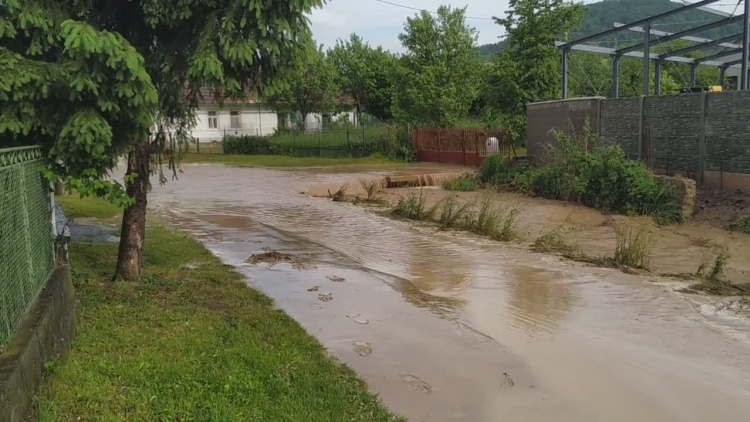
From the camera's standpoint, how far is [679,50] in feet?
78.2

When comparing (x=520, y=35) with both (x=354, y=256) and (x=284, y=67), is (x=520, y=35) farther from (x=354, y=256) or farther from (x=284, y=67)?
(x=284, y=67)

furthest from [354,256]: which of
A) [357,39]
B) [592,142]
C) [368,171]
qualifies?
[357,39]

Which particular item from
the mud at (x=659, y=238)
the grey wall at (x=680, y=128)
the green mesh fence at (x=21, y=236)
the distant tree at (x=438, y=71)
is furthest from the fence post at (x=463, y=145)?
the green mesh fence at (x=21, y=236)

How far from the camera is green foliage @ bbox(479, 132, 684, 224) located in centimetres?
1471

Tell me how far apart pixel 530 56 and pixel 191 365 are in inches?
1047

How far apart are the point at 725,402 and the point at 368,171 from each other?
24.0m

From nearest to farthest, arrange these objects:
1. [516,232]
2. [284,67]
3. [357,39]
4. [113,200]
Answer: [113,200] < [284,67] < [516,232] < [357,39]

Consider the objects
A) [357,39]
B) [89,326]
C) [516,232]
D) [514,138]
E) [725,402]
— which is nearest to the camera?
[725,402]

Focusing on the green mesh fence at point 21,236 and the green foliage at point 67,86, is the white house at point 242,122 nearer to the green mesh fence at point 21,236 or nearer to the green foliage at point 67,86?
the green foliage at point 67,86

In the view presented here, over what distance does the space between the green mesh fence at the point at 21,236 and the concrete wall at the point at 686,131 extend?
14516 mm

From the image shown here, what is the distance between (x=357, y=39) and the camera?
53.4m

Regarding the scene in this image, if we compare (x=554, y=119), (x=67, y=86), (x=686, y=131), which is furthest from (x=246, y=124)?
(x=67, y=86)

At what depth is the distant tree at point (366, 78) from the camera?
161ft

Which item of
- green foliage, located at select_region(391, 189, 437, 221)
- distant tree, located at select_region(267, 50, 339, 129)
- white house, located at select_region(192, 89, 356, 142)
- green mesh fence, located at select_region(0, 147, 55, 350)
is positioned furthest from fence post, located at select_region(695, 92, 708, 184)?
white house, located at select_region(192, 89, 356, 142)
